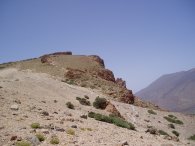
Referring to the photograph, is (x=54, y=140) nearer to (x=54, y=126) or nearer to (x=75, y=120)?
(x=54, y=126)

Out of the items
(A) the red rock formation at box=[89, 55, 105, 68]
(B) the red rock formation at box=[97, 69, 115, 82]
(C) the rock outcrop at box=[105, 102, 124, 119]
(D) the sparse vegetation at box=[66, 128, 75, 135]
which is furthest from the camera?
(A) the red rock formation at box=[89, 55, 105, 68]

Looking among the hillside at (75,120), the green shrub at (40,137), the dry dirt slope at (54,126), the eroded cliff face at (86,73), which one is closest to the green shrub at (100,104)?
the hillside at (75,120)

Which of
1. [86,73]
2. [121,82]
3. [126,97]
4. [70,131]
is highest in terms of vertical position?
[121,82]

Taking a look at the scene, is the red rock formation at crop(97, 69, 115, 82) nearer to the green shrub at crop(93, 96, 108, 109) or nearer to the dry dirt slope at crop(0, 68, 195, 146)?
the green shrub at crop(93, 96, 108, 109)

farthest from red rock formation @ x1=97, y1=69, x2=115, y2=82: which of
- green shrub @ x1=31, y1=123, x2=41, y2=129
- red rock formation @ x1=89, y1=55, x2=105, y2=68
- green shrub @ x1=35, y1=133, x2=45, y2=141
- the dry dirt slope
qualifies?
green shrub @ x1=35, y1=133, x2=45, y2=141

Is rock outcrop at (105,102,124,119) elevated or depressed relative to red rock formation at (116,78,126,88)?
depressed

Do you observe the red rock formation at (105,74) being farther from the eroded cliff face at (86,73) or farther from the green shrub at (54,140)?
the green shrub at (54,140)

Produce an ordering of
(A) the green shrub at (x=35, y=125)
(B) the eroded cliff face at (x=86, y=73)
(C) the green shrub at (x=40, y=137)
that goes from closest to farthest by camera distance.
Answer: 1. (C) the green shrub at (x=40, y=137)
2. (A) the green shrub at (x=35, y=125)
3. (B) the eroded cliff face at (x=86, y=73)

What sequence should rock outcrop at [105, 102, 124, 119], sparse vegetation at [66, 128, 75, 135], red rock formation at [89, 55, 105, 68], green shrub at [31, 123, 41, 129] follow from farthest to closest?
red rock formation at [89, 55, 105, 68]
rock outcrop at [105, 102, 124, 119]
sparse vegetation at [66, 128, 75, 135]
green shrub at [31, 123, 41, 129]

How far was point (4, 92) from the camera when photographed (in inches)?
926

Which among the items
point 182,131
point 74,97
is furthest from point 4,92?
point 182,131

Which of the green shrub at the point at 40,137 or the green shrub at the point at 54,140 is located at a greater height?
the green shrub at the point at 40,137

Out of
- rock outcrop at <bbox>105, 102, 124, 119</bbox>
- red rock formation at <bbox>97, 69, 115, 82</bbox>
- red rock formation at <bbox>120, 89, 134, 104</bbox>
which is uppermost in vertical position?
red rock formation at <bbox>97, 69, 115, 82</bbox>

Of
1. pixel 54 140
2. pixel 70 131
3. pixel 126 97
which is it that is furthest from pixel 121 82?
pixel 54 140
